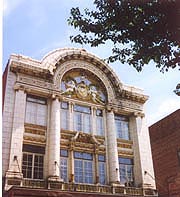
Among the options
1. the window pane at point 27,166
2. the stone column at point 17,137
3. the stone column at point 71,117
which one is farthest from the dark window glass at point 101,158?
the stone column at point 17,137

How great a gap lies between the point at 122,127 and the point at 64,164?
5613 millimetres

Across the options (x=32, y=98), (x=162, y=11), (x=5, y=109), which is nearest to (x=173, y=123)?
(x=32, y=98)

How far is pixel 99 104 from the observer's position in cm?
1920

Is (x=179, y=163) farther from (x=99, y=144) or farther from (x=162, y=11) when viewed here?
(x=162, y=11)

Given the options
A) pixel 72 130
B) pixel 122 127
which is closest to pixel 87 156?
pixel 72 130

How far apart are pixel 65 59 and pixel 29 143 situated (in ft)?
21.6

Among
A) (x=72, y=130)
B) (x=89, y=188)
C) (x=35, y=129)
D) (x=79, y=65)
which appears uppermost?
(x=79, y=65)

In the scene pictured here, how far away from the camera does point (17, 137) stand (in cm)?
1495

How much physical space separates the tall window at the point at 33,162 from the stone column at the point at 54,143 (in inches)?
22.1

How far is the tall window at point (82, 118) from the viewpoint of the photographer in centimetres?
1780

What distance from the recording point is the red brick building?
69.6 feet

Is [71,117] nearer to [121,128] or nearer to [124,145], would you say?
[121,128]

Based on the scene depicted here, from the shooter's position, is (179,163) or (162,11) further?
(179,163)

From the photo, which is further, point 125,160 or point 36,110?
point 125,160
